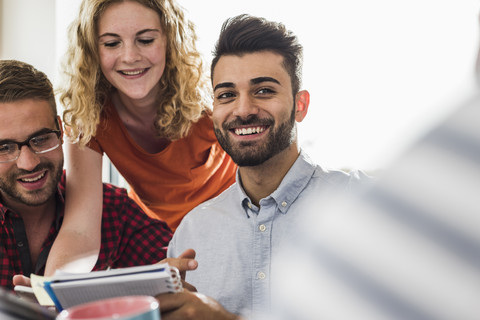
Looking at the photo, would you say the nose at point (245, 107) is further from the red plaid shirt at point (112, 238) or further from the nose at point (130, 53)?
the red plaid shirt at point (112, 238)

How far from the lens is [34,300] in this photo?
1.19 m

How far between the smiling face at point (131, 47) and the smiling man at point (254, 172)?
0.94 ft

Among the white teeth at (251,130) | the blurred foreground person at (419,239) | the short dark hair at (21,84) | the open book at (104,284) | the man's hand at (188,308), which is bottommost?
the man's hand at (188,308)

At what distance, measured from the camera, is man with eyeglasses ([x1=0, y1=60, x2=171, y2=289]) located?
1739 mm

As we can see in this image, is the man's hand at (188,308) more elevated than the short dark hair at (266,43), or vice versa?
the short dark hair at (266,43)

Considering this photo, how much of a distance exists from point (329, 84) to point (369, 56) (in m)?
0.25

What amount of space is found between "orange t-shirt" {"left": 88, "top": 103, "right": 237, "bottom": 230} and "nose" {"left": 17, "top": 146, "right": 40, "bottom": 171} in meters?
0.31

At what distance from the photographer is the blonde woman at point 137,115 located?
72.9 inches

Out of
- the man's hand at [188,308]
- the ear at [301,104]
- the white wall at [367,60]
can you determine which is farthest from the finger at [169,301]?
the white wall at [367,60]

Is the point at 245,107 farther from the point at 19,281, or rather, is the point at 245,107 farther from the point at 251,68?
the point at 19,281

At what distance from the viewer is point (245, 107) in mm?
1613

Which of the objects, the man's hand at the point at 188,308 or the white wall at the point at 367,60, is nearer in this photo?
the man's hand at the point at 188,308

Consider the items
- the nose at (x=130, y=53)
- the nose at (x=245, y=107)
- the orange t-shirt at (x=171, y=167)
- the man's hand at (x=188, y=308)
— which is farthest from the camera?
the orange t-shirt at (x=171, y=167)

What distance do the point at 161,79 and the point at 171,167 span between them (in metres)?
0.35
